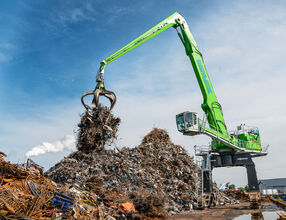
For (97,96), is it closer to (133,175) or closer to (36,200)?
(133,175)

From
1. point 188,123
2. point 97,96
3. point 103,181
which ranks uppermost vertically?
point 97,96

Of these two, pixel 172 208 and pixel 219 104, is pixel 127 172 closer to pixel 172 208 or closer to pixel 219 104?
pixel 172 208

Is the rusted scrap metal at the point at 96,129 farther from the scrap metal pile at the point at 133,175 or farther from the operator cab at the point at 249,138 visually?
the operator cab at the point at 249,138

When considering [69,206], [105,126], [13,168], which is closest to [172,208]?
[105,126]

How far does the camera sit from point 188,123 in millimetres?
13953

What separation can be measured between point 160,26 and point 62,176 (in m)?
11.0

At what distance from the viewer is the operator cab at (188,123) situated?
13.9 meters

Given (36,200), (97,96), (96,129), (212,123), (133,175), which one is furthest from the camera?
(212,123)

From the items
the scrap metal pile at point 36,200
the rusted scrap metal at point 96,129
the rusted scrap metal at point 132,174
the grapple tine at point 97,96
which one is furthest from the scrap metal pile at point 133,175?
the grapple tine at point 97,96

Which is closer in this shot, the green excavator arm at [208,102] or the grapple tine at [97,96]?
the grapple tine at [97,96]

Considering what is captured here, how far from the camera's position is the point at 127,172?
14.3 m

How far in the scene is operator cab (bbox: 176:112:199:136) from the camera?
1391cm

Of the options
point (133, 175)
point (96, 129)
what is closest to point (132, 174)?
point (133, 175)

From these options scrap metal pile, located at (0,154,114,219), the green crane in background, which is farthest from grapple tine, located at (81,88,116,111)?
scrap metal pile, located at (0,154,114,219)
